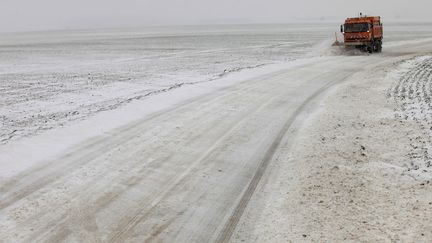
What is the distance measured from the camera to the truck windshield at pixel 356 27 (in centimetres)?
2995

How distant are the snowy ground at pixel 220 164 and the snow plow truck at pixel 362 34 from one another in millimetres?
14737

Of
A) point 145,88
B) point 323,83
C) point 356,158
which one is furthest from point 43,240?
point 323,83

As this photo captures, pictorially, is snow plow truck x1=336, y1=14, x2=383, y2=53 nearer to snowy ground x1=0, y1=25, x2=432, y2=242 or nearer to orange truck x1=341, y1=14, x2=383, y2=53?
orange truck x1=341, y1=14, x2=383, y2=53

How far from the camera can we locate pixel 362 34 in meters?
29.8

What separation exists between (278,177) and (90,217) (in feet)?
10.6

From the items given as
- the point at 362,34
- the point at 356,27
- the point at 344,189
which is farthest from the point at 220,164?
the point at 356,27

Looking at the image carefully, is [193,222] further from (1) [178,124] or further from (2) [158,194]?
(1) [178,124]

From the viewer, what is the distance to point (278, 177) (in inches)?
291

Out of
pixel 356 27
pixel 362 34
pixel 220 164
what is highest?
pixel 356 27

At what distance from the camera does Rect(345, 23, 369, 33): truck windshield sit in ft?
98.3

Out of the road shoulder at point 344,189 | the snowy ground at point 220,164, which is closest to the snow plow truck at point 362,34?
the snowy ground at point 220,164

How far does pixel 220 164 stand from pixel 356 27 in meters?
25.4

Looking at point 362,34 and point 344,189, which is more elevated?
point 362,34

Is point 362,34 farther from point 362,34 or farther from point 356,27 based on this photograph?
point 356,27
